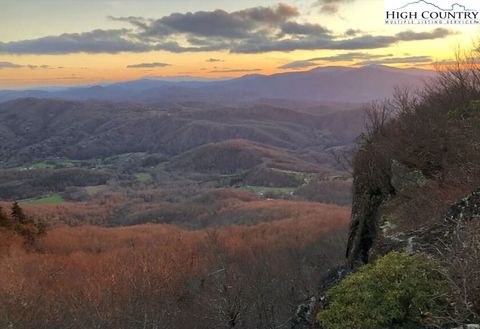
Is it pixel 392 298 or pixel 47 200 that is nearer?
pixel 392 298

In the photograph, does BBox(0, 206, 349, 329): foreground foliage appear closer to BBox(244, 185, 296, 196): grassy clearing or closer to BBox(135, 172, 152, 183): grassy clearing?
BBox(244, 185, 296, 196): grassy clearing

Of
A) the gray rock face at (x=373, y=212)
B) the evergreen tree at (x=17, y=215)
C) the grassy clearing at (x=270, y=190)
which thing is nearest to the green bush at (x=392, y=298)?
the gray rock face at (x=373, y=212)

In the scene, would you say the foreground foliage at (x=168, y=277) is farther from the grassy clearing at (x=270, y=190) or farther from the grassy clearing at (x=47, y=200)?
the grassy clearing at (x=47, y=200)

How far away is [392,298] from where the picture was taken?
757cm

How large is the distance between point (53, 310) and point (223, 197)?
8879 centimetres

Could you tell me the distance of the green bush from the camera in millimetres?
7445

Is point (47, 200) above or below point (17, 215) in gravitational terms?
below

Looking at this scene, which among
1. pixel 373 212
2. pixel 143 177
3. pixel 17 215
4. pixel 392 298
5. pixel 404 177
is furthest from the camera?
pixel 143 177

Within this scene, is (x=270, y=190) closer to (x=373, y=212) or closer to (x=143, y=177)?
(x=143, y=177)

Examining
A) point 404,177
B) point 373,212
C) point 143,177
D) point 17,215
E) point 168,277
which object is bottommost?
point 143,177

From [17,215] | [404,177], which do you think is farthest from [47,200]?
[404,177]

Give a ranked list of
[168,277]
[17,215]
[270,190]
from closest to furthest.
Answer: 1. [168,277]
2. [17,215]
3. [270,190]

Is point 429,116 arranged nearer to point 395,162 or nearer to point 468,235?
point 395,162

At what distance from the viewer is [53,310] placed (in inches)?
1038
